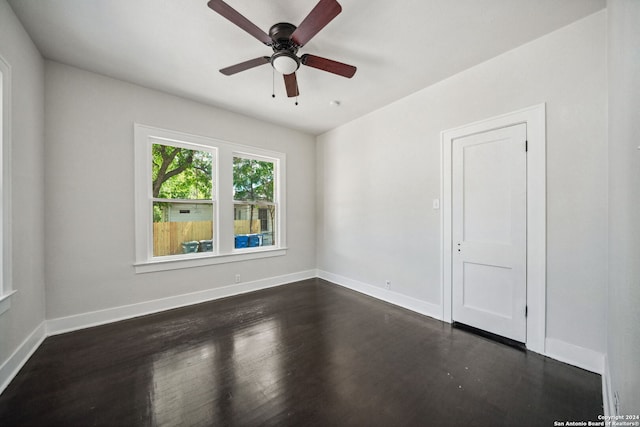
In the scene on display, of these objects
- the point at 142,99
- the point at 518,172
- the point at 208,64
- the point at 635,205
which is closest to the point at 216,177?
the point at 142,99

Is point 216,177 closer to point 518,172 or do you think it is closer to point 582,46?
point 518,172

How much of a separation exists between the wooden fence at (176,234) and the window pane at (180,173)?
15.3 inches

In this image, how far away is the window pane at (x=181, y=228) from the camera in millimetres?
3260

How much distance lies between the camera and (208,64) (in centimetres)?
260

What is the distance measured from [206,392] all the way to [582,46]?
4.00 meters

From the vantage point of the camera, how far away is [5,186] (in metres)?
1.85

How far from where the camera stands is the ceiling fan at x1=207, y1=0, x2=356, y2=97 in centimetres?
159

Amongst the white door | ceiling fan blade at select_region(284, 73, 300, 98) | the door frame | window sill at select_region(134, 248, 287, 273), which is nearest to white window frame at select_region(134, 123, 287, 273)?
window sill at select_region(134, 248, 287, 273)

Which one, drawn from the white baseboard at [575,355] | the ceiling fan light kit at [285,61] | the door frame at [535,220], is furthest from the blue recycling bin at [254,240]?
the white baseboard at [575,355]

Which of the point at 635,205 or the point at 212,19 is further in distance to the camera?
the point at 212,19

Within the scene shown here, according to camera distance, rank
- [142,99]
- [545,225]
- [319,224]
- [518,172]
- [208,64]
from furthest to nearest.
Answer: [319,224] < [142,99] < [208,64] < [518,172] < [545,225]

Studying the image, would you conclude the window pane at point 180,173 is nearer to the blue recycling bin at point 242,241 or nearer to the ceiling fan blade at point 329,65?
the blue recycling bin at point 242,241

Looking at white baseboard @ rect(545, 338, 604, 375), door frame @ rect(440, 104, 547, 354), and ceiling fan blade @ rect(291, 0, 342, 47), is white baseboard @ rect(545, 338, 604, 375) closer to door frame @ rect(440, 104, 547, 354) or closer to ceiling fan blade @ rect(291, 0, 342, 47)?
door frame @ rect(440, 104, 547, 354)

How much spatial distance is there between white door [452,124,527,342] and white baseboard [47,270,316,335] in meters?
2.93
